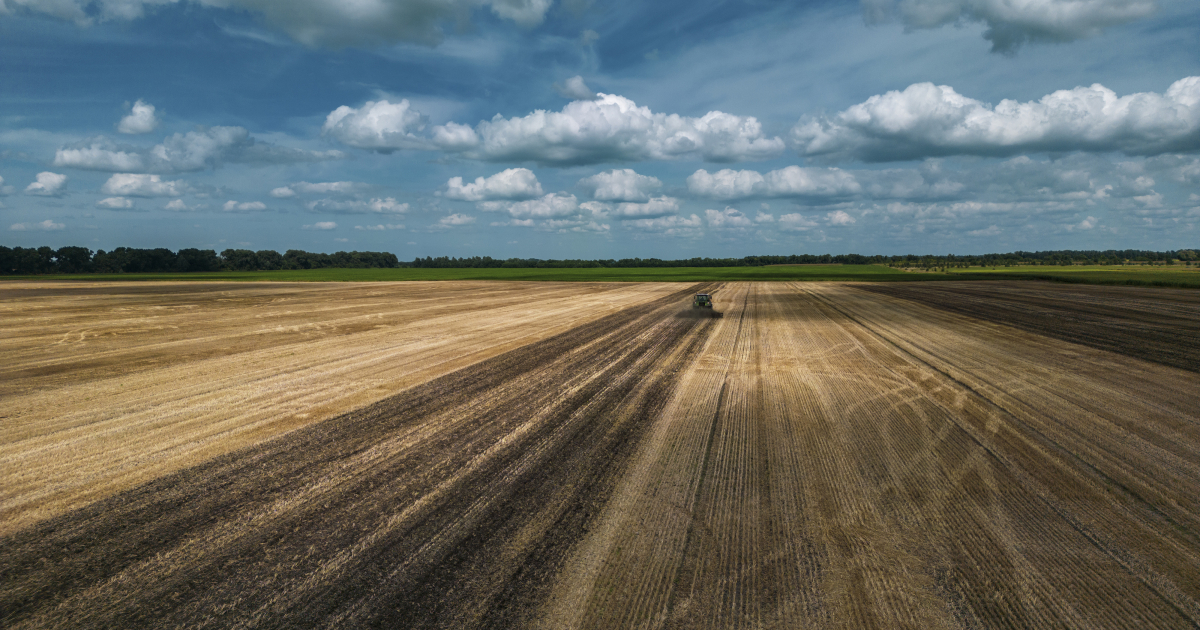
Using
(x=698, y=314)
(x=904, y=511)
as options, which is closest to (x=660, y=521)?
(x=904, y=511)

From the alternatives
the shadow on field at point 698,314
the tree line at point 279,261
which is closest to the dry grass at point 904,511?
the shadow on field at point 698,314

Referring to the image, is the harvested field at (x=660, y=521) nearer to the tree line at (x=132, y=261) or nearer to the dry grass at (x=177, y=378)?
the dry grass at (x=177, y=378)

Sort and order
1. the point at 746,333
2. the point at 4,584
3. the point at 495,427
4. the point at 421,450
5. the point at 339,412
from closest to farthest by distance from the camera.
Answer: the point at 4,584
the point at 421,450
the point at 495,427
the point at 339,412
the point at 746,333

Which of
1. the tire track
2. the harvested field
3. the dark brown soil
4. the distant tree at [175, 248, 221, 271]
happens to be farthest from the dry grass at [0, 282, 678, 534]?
the distant tree at [175, 248, 221, 271]

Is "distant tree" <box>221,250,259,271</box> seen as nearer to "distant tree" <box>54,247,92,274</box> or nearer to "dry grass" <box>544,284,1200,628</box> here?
"distant tree" <box>54,247,92,274</box>

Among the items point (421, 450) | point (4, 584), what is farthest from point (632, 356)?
point (4, 584)

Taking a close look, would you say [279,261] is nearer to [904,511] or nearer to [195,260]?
[195,260]

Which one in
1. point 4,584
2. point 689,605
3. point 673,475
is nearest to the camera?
point 689,605

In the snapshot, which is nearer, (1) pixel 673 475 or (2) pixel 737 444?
(1) pixel 673 475

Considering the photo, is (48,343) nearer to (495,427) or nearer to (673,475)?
(495,427)
